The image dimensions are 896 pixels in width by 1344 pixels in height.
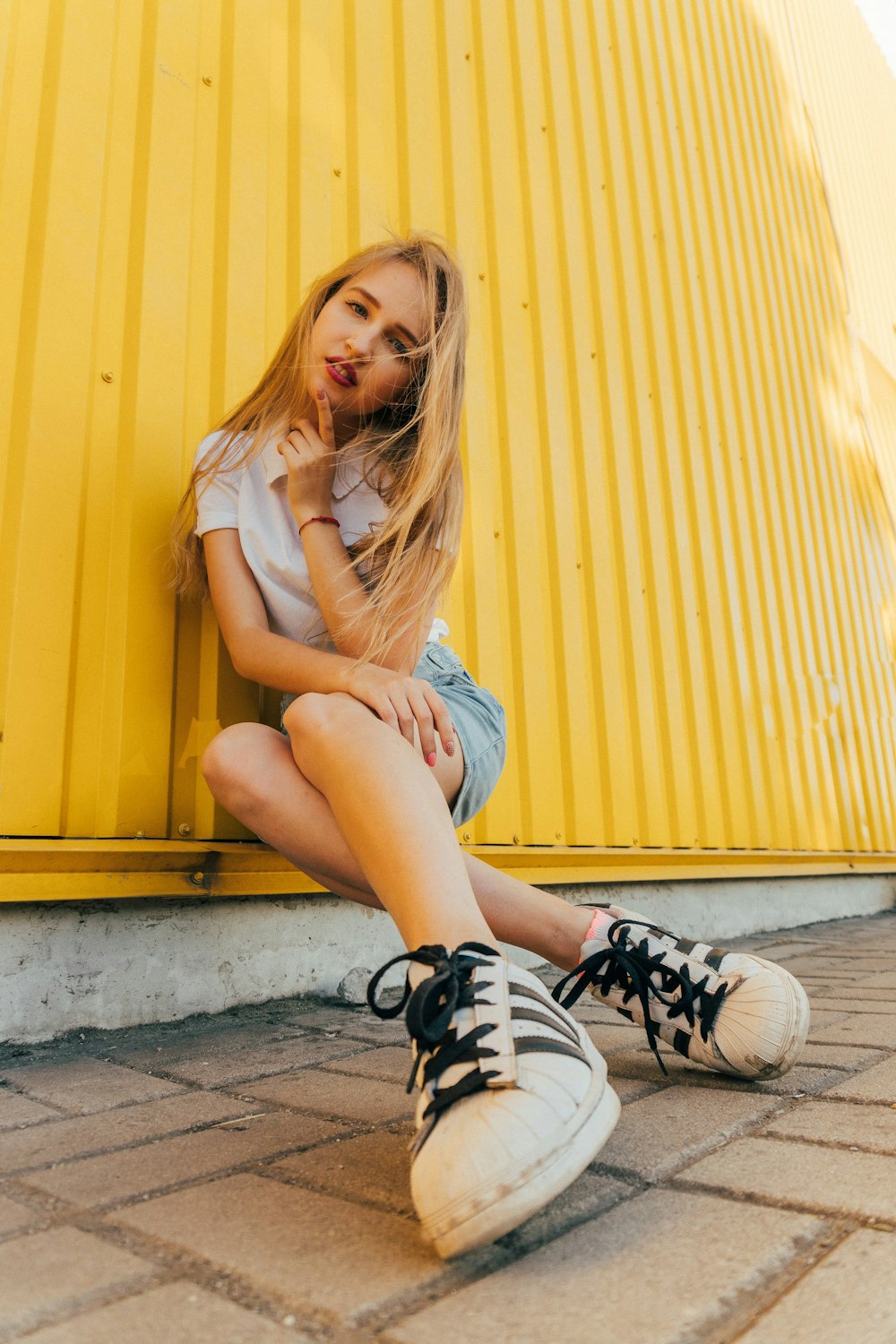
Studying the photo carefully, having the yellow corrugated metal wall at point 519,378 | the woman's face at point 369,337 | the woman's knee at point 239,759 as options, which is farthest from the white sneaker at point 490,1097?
the woman's face at point 369,337

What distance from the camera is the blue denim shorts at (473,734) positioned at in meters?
1.33

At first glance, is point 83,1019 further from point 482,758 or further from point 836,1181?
point 836,1181

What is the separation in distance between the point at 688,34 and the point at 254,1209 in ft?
14.5

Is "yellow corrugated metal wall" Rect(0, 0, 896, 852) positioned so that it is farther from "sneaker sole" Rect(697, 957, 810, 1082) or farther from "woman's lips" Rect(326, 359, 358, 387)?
"sneaker sole" Rect(697, 957, 810, 1082)

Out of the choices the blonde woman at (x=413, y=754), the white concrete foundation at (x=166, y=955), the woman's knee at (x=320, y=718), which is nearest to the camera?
the blonde woman at (x=413, y=754)

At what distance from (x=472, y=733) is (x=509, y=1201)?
2.51ft

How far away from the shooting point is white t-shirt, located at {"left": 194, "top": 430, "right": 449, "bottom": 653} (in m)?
1.47

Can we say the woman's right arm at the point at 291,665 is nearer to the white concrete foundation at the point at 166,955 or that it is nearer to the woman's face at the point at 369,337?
the woman's face at the point at 369,337

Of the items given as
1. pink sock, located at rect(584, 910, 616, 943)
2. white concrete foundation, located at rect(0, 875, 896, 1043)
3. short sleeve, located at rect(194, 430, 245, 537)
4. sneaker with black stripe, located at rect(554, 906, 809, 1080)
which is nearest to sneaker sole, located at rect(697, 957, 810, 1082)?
sneaker with black stripe, located at rect(554, 906, 809, 1080)

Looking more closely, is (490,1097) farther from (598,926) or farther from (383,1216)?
(598,926)

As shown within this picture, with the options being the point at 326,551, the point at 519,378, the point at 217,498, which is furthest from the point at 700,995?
the point at 519,378

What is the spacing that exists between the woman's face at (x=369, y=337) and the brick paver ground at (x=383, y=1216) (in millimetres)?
1010

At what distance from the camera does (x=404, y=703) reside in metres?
1.12

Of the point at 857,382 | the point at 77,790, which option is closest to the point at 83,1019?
the point at 77,790
